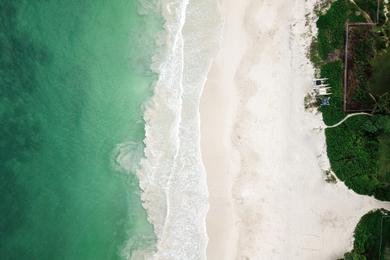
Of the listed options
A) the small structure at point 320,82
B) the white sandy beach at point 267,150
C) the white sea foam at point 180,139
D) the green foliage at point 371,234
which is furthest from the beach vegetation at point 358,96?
the white sea foam at point 180,139

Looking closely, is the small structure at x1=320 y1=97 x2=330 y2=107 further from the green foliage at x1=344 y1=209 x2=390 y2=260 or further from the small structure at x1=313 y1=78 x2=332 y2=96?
the green foliage at x1=344 y1=209 x2=390 y2=260

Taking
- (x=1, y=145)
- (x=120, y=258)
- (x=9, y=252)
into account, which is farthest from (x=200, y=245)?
(x=1, y=145)

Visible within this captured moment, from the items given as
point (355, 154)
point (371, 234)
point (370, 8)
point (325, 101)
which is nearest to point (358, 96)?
point (325, 101)

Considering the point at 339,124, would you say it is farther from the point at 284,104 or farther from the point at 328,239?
the point at 328,239

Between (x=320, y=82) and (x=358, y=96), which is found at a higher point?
(x=320, y=82)

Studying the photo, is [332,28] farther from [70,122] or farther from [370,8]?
[70,122]

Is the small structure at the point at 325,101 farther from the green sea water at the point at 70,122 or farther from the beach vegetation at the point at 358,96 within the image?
the green sea water at the point at 70,122
